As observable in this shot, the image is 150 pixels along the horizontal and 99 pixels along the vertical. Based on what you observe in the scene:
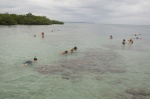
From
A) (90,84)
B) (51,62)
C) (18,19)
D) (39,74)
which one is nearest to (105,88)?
(90,84)

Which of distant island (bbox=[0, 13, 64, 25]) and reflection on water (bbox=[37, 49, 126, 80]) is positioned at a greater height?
distant island (bbox=[0, 13, 64, 25])

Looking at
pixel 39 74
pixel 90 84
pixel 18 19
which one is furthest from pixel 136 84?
pixel 18 19

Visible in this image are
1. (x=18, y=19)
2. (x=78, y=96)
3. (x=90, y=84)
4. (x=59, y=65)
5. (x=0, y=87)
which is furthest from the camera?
(x=18, y=19)

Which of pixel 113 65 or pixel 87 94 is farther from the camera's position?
pixel 113 65

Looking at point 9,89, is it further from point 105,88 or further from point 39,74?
point 105,88

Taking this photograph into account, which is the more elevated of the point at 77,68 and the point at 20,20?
the point at 20,20

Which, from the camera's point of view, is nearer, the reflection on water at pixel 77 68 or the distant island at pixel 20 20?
the reflection on water at pixel 77 68

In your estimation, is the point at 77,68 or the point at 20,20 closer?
the point at 77,68

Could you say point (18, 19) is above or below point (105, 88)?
above

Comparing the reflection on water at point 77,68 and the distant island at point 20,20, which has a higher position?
the distant island at point 20,20

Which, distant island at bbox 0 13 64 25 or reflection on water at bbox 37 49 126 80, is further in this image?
distant island at bbox 0 13 64 25

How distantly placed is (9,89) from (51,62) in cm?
1004

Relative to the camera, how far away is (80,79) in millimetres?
19578

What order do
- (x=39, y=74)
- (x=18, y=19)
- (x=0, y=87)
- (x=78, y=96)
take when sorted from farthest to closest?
1. (x=18, y=19)
2. (x=39, y=74)
3. (x=0, y=87)
4. (x=78, y=96)
